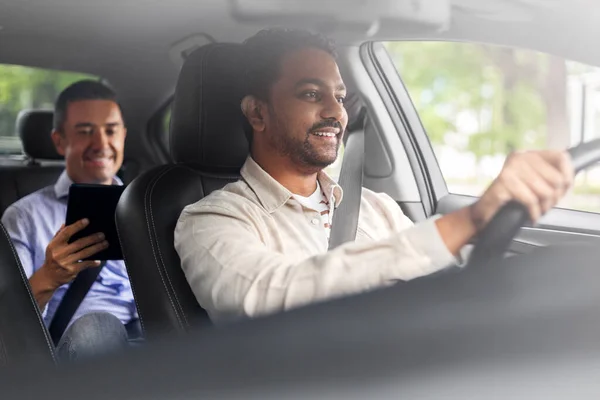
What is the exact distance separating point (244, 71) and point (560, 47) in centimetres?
55

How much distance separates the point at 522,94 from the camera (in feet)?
3.14

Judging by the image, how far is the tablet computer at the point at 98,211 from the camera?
186 centimetres

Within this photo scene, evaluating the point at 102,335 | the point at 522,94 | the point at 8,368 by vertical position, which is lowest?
the point at 102,335

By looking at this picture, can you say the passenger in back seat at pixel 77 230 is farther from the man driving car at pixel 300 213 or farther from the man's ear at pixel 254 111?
the man's ear at pixel 254 111

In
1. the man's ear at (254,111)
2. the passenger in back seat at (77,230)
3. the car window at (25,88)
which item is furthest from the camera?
the car window at (25,88)

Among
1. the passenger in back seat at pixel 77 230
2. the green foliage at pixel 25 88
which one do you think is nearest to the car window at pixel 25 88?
the green foliage at pixel 25 88

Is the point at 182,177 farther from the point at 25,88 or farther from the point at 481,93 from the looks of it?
the point at 25,88

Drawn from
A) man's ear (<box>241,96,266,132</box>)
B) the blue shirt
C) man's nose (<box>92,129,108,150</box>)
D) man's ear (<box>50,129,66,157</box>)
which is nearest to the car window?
man's ear (<box>50,129,66,157</box>)

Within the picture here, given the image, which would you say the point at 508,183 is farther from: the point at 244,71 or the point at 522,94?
the point at 244,71

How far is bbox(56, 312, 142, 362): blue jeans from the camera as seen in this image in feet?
3.92

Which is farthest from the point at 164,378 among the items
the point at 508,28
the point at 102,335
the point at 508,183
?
the point at 102,335

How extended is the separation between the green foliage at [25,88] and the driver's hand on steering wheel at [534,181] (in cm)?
226

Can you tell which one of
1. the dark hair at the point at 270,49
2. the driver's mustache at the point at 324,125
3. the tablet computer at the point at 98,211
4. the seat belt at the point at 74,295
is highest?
the dark hair at the point at 270,49

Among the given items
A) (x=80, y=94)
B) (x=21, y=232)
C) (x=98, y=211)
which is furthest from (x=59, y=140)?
(x=98, y=211)
